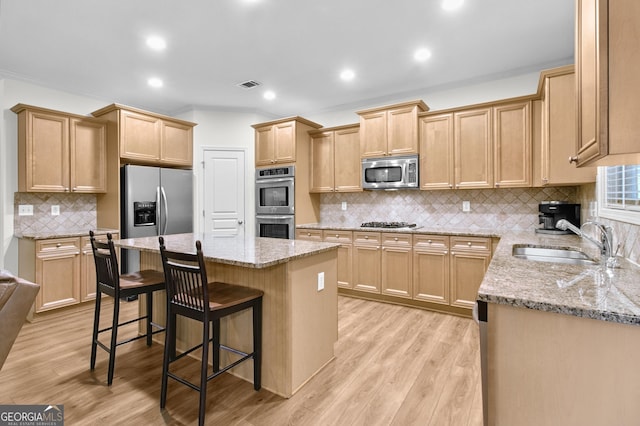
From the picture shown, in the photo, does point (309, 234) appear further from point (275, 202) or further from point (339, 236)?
point (275, 202)

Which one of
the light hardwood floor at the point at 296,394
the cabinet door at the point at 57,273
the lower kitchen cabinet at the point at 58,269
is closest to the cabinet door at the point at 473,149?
the light hardwood floor at the point at 296,394

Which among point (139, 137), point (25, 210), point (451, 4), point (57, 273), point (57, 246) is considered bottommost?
point (57, 273)

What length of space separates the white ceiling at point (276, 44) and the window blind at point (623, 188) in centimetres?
141

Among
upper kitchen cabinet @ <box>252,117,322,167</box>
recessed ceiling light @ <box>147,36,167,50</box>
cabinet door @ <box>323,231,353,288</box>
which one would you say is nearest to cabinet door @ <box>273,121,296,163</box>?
upper kitchen cabinet @ <box>252,117,322,167</box>

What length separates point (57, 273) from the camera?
141 inches

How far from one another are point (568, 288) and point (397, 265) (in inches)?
104

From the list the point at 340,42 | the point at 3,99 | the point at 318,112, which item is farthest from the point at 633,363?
the point at 3,99

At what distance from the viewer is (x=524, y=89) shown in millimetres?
3725

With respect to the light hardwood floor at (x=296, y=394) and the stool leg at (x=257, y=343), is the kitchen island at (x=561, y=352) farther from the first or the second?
the stool leg at (x=257, y=343)

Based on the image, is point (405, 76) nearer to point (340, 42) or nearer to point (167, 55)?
point (340, 42)

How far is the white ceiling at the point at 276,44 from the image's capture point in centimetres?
258

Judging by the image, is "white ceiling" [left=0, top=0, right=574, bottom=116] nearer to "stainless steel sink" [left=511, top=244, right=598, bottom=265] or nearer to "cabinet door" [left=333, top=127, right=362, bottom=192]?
"cabinet door" [left=333, top=127, right=362, bottom=192]

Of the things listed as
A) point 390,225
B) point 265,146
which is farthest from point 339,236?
point 265,146

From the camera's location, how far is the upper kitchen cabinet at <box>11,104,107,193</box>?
359 cm
